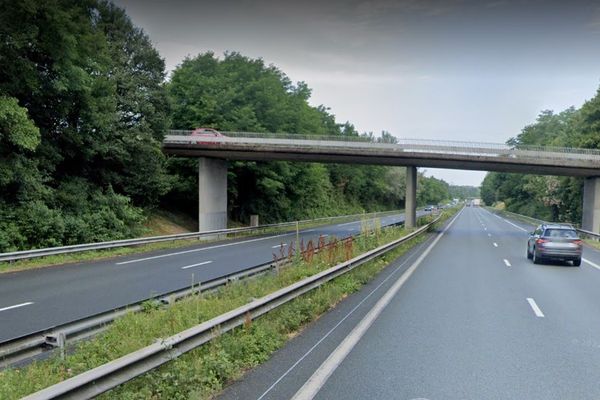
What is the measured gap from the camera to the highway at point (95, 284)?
30.8ft

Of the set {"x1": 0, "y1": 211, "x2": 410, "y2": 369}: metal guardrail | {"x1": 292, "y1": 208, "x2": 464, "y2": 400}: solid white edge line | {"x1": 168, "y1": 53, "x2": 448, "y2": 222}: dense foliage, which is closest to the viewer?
{"x1": 292, "y1": 208, "x2": 464, "y2": 400}: solid white edge line

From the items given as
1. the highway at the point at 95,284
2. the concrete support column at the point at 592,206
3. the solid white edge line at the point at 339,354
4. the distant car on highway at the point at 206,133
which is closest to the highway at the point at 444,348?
the solid white edge line at the point at 339,354

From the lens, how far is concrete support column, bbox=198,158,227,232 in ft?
122

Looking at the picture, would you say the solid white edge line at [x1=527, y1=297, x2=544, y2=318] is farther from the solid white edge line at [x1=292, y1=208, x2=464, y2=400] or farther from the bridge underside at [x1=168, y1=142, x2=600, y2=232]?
the bridge underside at [x1=168, y1=142, x2=600, y2=232]

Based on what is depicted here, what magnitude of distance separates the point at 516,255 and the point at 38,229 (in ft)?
69.5

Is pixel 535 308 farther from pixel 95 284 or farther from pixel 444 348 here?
pixel 95 284

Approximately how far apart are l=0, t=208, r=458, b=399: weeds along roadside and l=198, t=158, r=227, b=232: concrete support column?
27416 millimetres

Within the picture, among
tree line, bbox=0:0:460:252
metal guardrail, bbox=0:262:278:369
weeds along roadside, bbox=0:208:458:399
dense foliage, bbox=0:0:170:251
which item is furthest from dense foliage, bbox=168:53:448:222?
metal guardrail, bbox=0:262:278:369

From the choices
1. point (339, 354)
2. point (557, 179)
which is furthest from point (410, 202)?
point (339, 354)

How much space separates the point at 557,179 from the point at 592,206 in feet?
79.9

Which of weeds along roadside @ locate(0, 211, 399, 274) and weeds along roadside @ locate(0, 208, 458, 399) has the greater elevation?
weeds along roadside @ locate(0, 208, 458, 399)

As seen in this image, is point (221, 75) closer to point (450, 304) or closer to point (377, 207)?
point (450, 304)

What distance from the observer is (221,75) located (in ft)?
148

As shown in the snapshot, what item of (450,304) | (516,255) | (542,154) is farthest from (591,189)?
(450,304)
